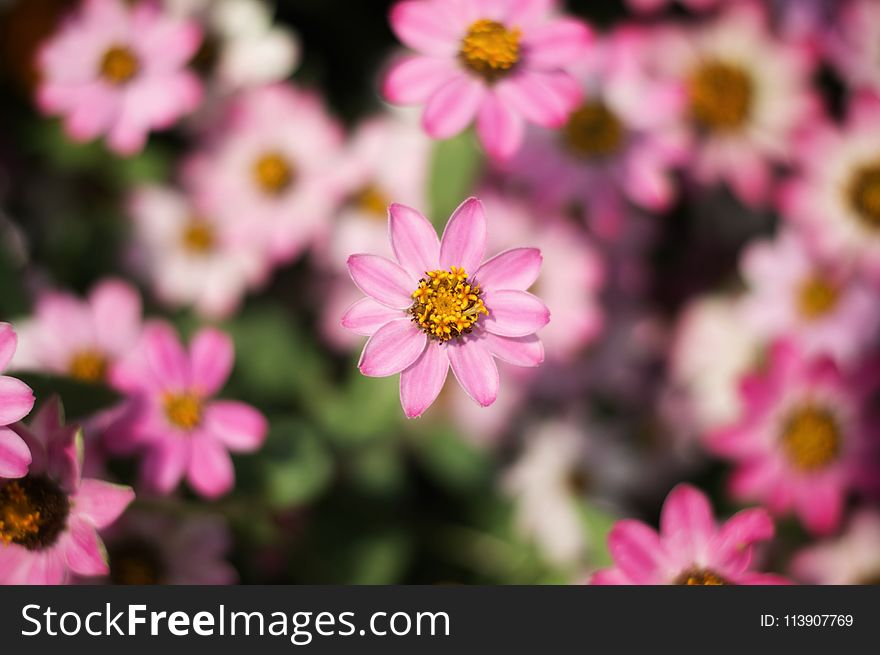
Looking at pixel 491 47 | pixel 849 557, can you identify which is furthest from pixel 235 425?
pixel 849 557

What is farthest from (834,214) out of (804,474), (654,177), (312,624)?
(312,624)

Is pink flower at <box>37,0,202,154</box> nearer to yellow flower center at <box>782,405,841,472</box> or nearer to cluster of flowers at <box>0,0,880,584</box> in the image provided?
cluster of flowers at <box>0,0,880,584</box>

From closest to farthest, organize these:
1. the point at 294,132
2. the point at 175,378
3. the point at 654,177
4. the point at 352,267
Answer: the point at 352,267 → the point at 175,378 → the point at 654,177 → the point at 294,132

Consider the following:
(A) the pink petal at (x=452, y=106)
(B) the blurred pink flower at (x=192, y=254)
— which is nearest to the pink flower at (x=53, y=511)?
(A) the pink petal at (x=452, y=106)

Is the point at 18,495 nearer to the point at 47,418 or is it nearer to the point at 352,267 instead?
the point at 47,418

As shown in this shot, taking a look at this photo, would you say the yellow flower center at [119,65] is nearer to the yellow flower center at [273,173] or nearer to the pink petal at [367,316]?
the yellow flower center at [273,173]

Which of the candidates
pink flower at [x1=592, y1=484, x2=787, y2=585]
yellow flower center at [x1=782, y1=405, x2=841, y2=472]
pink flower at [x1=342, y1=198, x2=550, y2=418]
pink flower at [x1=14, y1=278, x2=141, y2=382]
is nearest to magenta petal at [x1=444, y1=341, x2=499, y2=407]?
pink flower at [x1=342, y1=198, x2=550, y2=418]
